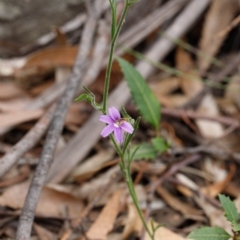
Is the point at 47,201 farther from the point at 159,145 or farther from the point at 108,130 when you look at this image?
the point at 108,130

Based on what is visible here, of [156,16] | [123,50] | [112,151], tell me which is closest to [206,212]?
[112,151]

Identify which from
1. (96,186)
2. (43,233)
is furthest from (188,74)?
(43,233)

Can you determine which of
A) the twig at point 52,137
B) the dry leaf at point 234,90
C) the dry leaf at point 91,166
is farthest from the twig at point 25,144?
the dry leaf at point 234,90

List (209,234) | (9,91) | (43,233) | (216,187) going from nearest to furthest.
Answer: (209,234) < (43,233) < (216,187) < (9,91)

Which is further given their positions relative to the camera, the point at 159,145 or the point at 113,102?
the point at 113,102

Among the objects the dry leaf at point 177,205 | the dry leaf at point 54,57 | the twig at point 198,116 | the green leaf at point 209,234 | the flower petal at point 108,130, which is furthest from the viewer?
the dry leaf at point 54,57

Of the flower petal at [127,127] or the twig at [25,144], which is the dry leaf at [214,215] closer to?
the twig at [25,144]
